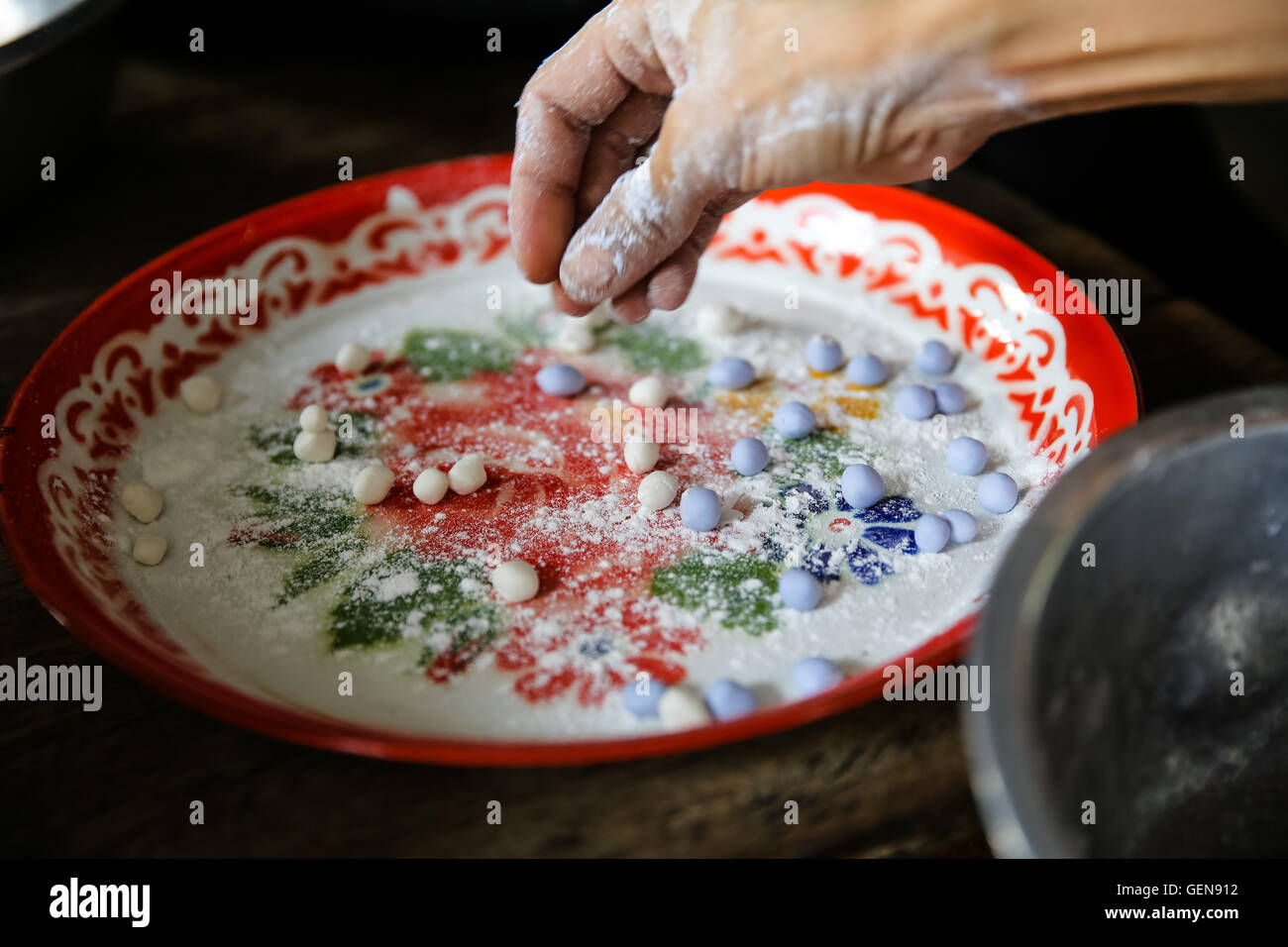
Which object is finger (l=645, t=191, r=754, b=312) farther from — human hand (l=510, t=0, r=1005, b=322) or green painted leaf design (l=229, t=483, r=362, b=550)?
green painted leaf design (l=229, t=483, r=362, b=550)

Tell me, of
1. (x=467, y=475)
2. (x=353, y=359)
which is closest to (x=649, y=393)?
(x=467, y=475)

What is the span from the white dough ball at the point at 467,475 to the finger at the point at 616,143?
0.98ft

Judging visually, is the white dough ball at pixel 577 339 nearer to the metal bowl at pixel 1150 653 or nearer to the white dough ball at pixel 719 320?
the white dough ball at pixel 719 320

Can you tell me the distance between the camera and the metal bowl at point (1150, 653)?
51 cm

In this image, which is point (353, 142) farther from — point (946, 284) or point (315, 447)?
point (946, 284)

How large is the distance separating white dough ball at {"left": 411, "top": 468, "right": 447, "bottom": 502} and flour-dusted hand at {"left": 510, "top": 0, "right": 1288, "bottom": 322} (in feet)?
0.70

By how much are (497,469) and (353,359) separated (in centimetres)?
23

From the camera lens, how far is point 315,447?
0.98 metres

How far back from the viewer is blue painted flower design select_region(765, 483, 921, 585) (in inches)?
34.1

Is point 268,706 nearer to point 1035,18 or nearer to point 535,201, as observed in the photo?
point 535,201
